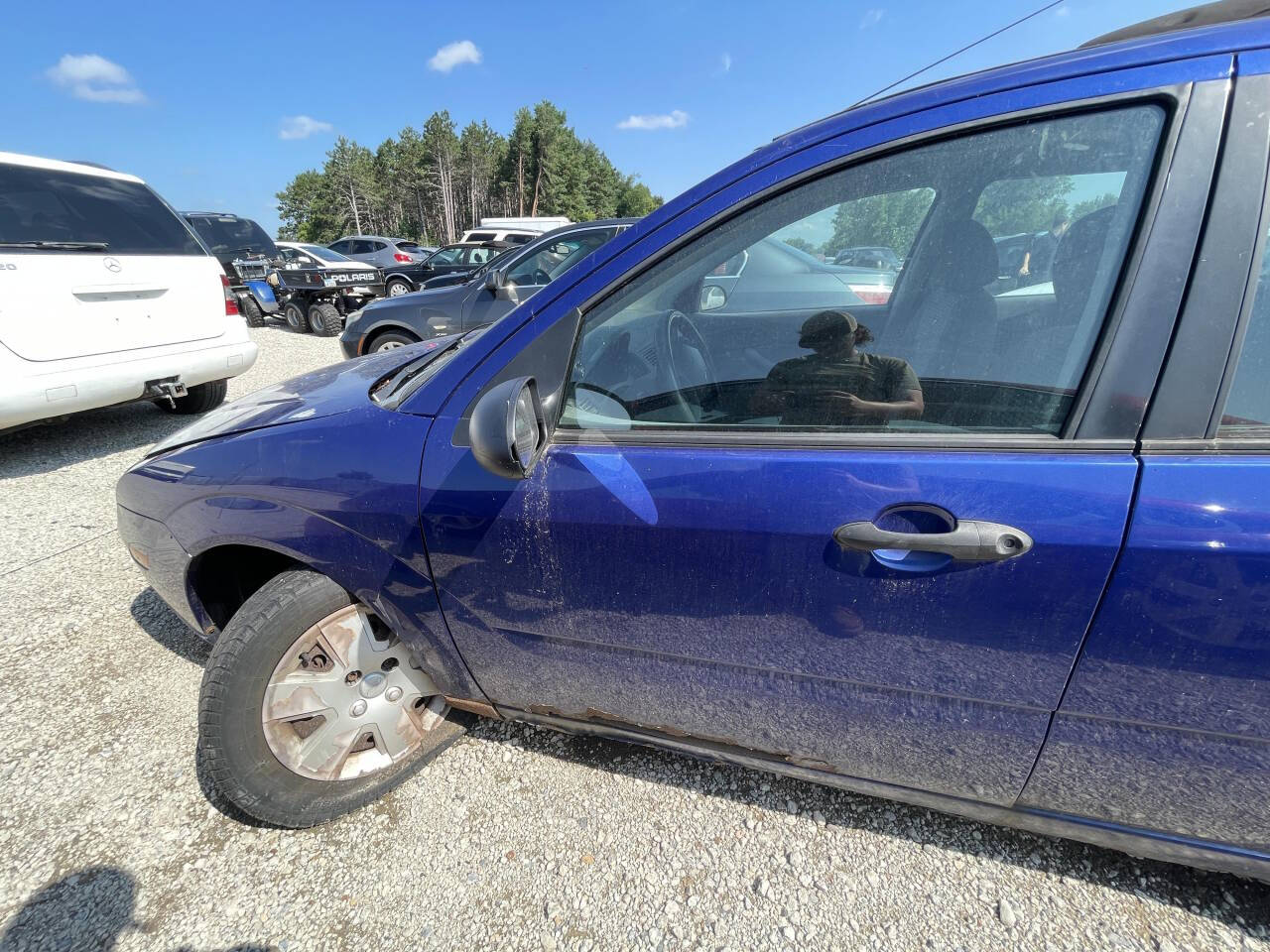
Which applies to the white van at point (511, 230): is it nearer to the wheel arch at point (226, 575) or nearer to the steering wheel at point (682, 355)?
the wheel arch at point (226, 575)

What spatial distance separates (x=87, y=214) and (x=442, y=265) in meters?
10.2

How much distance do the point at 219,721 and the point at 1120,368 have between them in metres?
2.24

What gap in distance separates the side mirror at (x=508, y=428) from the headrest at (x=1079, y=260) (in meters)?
1.08

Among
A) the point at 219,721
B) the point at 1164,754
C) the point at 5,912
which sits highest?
the point at 1164,754

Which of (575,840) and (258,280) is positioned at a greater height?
(258,280)

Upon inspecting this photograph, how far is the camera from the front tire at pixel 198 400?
17.6 feet

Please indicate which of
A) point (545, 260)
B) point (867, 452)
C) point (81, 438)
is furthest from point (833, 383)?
point (81, 438)

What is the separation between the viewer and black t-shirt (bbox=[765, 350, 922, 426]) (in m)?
1.21

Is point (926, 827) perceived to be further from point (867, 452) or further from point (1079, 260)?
point (1079, 260)

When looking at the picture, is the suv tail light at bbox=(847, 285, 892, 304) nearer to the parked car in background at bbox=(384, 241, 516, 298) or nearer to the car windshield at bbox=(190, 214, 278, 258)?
the parked car in background at bbox=(384, 241, 516, 298)

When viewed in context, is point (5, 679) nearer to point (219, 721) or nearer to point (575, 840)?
point (219, 721)

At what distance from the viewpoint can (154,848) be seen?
5.50ft

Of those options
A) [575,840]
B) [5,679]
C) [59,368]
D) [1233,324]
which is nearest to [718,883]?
[575,840]

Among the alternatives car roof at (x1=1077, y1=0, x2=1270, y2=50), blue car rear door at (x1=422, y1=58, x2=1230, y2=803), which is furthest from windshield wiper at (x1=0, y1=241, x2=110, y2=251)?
car roof at (x1=1077, y1=0, x2=1270, y2=50)
